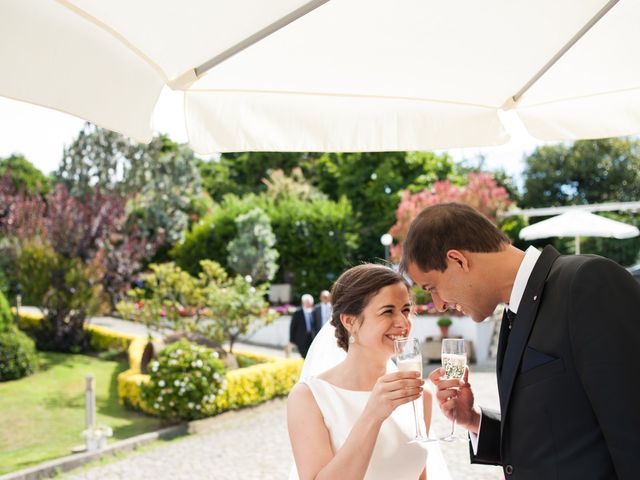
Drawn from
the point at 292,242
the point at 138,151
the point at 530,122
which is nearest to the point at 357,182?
the point at 292,242

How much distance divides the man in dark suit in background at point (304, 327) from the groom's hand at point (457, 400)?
935 cm

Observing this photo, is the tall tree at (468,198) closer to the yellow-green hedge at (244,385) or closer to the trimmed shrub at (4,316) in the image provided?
the yellow-green hedge at (244,385)

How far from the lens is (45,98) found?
70.3 inches

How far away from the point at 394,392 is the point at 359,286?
75 cm

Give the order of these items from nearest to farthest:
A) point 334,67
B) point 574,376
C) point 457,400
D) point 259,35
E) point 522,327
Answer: point 574,376 < point 522,327 < point 259,35 < point 457,400 < point 334,67

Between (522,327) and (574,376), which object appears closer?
(574,376)

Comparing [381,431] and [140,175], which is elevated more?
[140,175]

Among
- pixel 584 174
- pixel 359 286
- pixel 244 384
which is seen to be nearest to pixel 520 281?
pixel 359 286

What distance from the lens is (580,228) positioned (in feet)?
46.1

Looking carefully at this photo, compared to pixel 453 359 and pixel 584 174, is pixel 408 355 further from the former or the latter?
pixel 584 174

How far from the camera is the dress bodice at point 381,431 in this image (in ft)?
8.47

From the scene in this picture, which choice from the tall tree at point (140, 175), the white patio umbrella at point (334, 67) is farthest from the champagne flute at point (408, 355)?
the tall tree at point (140, 175)

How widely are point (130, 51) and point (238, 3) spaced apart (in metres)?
0.36

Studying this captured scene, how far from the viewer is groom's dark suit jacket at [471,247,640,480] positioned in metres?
1.62
